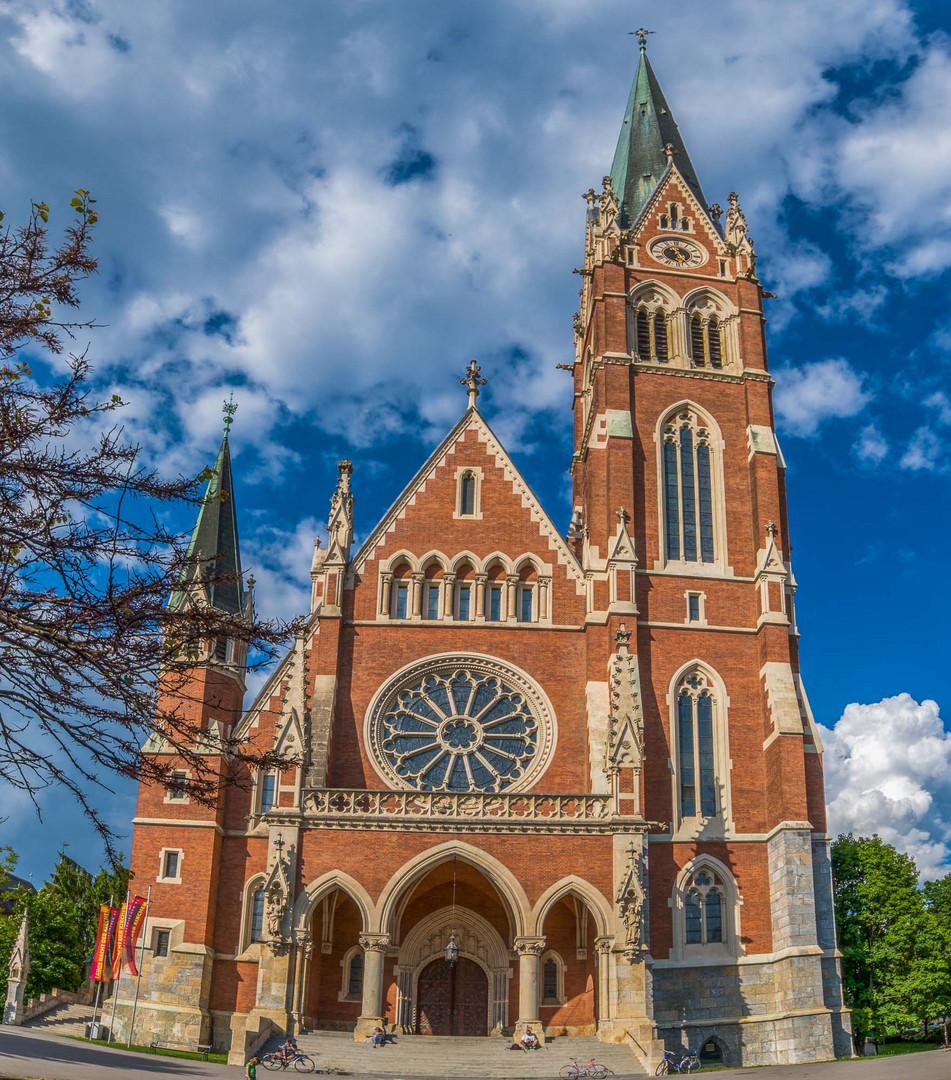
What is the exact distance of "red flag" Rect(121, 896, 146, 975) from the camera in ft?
102

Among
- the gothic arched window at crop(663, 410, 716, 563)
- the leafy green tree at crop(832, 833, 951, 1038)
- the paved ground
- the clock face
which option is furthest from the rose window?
the clock face

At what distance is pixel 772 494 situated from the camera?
38.4 metres

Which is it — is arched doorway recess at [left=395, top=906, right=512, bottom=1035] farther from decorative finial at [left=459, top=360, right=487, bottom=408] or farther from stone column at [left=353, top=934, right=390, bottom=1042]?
decorative finial at [left=459, top=360, right=487, bottom=408]

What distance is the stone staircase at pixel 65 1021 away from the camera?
3388cm

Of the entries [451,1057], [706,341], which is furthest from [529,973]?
[706,341]

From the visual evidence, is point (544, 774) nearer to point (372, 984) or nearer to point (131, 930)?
point (372, 984)

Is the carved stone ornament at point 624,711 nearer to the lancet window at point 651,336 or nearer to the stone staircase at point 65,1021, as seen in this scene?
the lancet window at point 651,336

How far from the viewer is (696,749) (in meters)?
35.1

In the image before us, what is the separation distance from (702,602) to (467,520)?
7810mm

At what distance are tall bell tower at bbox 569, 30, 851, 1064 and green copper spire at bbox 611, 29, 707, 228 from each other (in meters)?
0.32

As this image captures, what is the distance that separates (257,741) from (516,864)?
922cm

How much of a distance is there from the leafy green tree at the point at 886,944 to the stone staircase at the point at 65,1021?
2438 cm

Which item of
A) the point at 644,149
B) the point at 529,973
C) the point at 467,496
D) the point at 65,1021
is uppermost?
the point at 644,149

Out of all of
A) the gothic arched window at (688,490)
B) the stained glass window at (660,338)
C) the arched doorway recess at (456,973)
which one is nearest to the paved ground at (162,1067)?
the arched doorway recess at (456,973)
